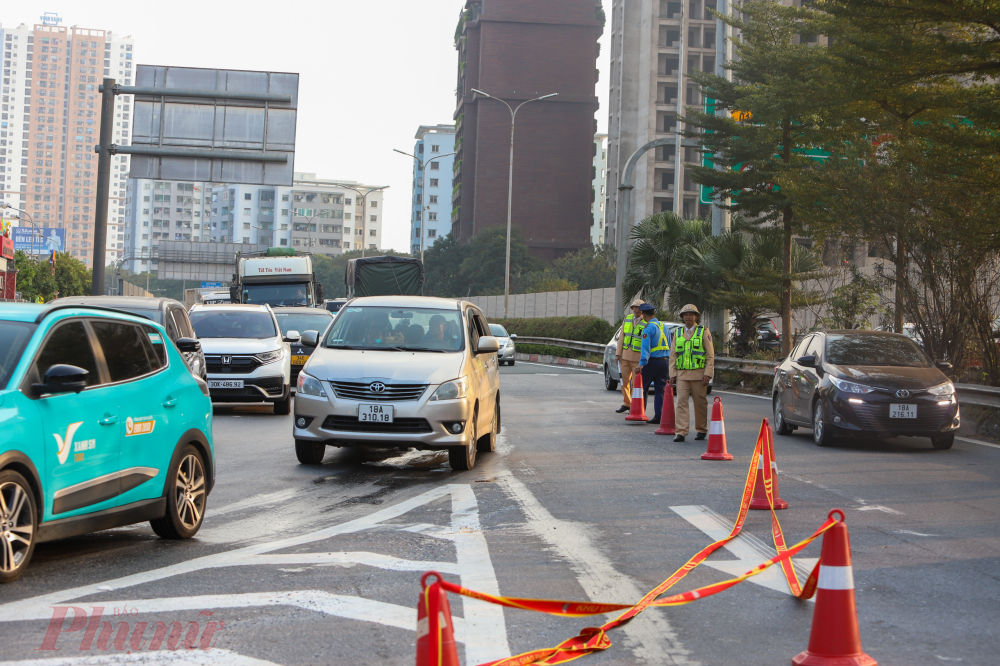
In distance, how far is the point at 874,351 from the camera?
14734 millimetres

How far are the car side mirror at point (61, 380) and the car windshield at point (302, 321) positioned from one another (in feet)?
56.2

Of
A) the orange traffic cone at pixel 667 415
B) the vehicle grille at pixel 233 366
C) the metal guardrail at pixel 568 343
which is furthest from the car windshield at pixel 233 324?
the metal guardrail at pixel 568 343

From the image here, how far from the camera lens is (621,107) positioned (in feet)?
316

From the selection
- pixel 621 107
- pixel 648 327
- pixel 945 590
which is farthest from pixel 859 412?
pixel 621 107

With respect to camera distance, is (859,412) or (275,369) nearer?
(859,412)

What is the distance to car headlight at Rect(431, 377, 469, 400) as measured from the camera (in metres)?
10.8

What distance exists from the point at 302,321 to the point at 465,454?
13212mm

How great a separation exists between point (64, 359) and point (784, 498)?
19.5ft

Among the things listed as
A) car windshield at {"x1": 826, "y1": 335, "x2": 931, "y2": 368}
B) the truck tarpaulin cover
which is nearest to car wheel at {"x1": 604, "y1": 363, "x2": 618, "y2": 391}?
car windshield at {"x1": 826, "y1": 335, "x2": 931, "y2": 368}

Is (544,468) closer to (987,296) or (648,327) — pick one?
(648,327)

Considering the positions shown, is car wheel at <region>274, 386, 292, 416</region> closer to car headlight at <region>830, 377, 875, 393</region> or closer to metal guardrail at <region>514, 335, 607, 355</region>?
car headlight at <region>830, 377, 875, 393</region>

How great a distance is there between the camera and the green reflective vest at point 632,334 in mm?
18734

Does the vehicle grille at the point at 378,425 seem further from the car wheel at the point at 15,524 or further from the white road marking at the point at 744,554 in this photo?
the car wheel at the point at 15,524

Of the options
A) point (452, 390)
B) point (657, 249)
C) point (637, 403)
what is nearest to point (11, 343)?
point (452, 390)
